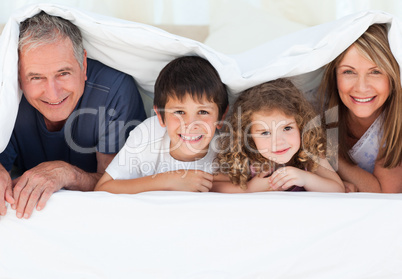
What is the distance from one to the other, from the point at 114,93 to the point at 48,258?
23.0 inches

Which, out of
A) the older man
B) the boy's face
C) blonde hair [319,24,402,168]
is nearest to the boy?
the boy's face

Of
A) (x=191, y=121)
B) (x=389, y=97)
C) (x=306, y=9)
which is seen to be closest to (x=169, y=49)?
(x=191, y=121)

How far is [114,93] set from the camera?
4.97 feet

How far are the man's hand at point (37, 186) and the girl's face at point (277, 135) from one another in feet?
1.87

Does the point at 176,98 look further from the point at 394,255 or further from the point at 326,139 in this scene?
the point at 394,255

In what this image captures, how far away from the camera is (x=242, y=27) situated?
1825 millimetres

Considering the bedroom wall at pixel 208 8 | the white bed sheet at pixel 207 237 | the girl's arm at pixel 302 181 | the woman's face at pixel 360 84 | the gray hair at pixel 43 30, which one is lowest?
the white bed sheet at pixel 207 237

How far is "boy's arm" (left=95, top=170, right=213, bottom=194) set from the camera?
52.2 inches

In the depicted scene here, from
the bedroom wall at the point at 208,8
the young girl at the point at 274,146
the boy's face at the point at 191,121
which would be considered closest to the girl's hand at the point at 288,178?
the young girl at the point at 274,146

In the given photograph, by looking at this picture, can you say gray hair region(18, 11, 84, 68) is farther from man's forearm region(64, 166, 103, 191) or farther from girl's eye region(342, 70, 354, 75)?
girl's eye region(342, 70, 354, 75)

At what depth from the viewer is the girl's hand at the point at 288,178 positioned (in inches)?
52.7

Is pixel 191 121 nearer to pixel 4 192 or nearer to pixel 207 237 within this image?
pixel 207 237

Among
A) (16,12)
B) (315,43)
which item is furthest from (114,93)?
(315,43)

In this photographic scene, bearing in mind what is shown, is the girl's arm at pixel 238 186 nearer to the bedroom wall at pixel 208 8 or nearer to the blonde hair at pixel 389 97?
the blonde hair at pixel 389 97
